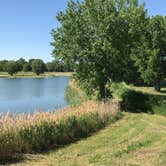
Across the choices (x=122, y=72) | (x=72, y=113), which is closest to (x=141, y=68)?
(x=122, y=72)

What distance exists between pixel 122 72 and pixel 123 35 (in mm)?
2802

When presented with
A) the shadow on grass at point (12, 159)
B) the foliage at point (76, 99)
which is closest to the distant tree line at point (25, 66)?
the foliage at point (76, 99)

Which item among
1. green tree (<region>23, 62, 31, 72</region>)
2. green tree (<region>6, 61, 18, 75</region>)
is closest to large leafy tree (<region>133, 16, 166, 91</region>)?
green tree (<region>6, 61, 18, 75</region>)

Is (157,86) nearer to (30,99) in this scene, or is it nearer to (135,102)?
(30,99)

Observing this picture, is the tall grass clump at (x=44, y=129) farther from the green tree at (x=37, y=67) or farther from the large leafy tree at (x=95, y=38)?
the green tree at (x=37, y=67)

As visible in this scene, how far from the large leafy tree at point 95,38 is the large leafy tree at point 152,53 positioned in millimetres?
14634

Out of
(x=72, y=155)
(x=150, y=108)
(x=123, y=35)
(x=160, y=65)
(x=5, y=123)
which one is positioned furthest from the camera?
(x=160, y=65)

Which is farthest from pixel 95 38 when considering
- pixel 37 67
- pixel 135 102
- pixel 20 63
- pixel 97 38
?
pixel 20 63

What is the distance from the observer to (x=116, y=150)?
11.0 meters

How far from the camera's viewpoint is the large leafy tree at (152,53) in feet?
126

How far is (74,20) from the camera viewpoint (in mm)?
23234

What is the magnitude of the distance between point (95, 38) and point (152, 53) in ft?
52.2

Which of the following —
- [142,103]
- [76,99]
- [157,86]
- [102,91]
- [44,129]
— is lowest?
[76,99]

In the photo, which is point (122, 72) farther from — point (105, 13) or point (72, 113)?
point (72, 113)
